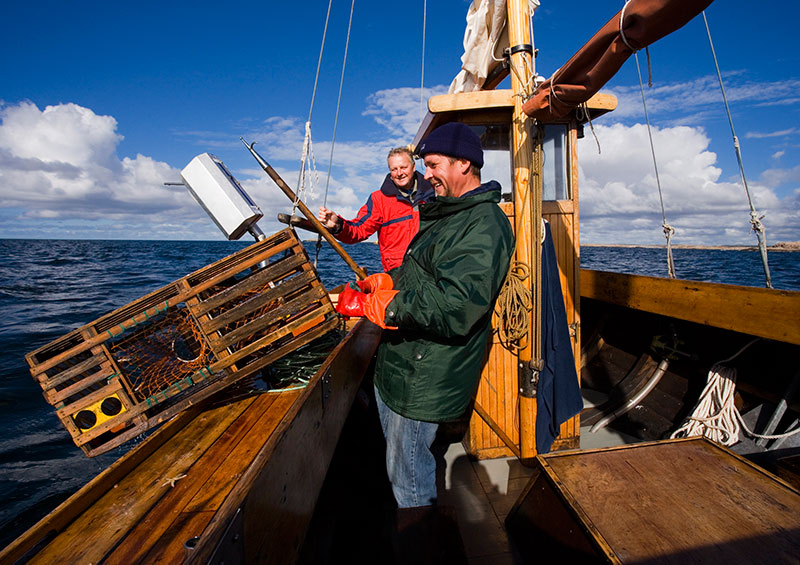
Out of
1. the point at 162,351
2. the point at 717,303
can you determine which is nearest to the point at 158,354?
the point at 162,351

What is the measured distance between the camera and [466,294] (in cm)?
152

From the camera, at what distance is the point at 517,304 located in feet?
8.52

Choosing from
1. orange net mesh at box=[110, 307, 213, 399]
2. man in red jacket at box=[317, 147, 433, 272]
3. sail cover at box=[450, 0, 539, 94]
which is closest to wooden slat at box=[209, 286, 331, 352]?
orange net mesh at box=[110, 307, 213, 399]

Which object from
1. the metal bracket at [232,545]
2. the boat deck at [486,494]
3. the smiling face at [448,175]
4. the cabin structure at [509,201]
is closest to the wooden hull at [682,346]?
the boat deck at [486,494]

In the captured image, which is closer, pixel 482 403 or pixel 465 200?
pixel 465 200

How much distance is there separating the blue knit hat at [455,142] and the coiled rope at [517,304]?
0.99 meters

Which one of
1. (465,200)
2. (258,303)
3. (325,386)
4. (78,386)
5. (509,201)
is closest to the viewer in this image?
(465,200)

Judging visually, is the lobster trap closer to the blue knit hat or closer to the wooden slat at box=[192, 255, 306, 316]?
the wooden slat at box=[192, 255, 306, 316]

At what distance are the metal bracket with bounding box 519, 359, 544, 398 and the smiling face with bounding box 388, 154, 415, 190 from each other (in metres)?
1.79

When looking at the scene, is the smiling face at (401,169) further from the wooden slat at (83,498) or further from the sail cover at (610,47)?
the wooden slat at (83,498)

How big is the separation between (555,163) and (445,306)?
91.4 inches

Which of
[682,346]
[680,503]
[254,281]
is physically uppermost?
[254,281]

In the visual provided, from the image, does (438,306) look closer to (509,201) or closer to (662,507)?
(662,507)

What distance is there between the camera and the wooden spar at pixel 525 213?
252 centimetres
